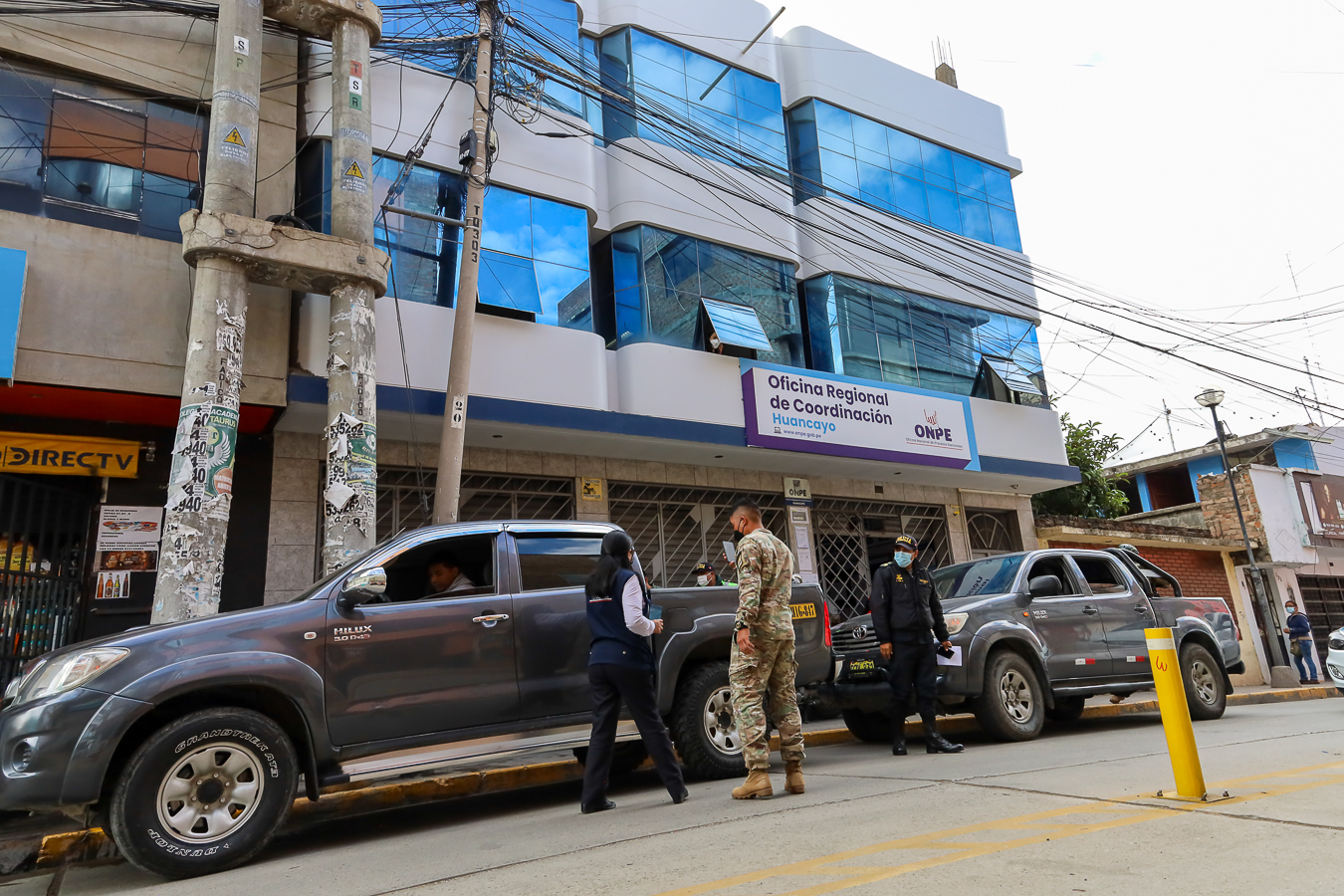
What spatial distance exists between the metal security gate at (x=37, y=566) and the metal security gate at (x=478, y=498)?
10.1 ft

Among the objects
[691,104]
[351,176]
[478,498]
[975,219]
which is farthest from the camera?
[975,219]

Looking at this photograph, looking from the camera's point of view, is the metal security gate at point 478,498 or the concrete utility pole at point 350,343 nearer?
the concrete utility pole at point 350,343

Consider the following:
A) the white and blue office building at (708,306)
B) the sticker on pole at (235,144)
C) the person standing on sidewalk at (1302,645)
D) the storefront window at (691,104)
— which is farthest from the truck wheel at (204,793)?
the person standing on sidewalk at (1302,645)

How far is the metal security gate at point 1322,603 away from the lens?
2200 centimetres

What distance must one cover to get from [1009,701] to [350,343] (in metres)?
7.11

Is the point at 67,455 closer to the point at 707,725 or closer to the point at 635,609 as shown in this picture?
the point at 635,609

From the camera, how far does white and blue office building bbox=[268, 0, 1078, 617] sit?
1092 centimetres

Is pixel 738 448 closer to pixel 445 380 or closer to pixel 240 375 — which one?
pixel 445 380

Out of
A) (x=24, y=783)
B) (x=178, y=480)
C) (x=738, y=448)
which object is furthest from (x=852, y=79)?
(x=24, y=783)

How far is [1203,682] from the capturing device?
983 centimetres

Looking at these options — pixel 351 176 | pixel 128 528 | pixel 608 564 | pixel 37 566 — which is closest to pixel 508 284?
pixel 351 176

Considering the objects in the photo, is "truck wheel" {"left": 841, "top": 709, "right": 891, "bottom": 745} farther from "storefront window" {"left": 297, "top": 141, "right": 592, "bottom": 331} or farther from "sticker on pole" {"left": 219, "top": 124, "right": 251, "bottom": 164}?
"sticker on pole" {"left": 219, "top": 124, "right": 251, "bottom": 164}

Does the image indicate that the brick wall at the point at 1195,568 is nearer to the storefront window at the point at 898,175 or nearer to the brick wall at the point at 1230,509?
the brick wall at the point at 1230,509

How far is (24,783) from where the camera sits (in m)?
4.36
